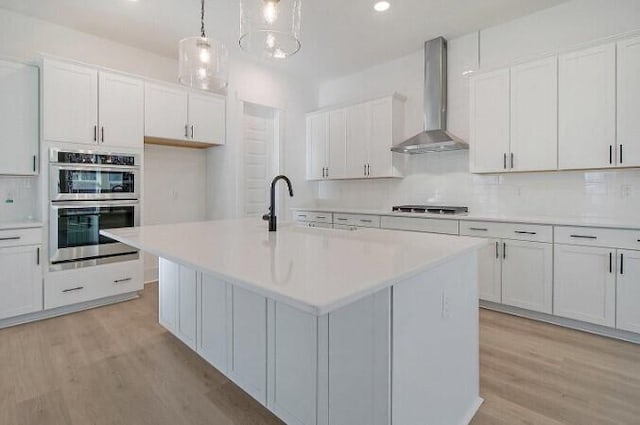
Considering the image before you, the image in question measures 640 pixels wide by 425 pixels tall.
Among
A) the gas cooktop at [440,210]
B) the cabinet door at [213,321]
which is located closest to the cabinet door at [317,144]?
the gas cooktop at [440,210]

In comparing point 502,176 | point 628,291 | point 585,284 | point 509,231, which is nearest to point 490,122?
point 502,176

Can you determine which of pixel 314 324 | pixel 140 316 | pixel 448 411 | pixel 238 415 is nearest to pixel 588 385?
pixel 448 411

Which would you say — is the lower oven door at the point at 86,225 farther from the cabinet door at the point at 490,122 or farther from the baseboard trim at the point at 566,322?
the baseboard trim at the point at 566,322

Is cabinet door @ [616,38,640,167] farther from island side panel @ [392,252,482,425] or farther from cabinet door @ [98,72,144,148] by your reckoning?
cabinet door @ [98,72,144,148]

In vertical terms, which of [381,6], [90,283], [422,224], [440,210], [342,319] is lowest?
[90,283]

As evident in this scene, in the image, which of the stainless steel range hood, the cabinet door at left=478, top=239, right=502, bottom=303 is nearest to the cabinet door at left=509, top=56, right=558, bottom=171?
the stainless steel range hood

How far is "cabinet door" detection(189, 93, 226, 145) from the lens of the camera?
4.32m

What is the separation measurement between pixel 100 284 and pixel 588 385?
166 inches

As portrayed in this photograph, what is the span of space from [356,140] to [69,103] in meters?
3.38

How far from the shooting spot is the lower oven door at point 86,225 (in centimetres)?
327

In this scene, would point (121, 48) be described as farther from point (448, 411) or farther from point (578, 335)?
point (578, 335)

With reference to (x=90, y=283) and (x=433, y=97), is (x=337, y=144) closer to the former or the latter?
(x=433, y=97)

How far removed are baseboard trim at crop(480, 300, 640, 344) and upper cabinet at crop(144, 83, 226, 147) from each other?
3.89 metres

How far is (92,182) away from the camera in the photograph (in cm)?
347
